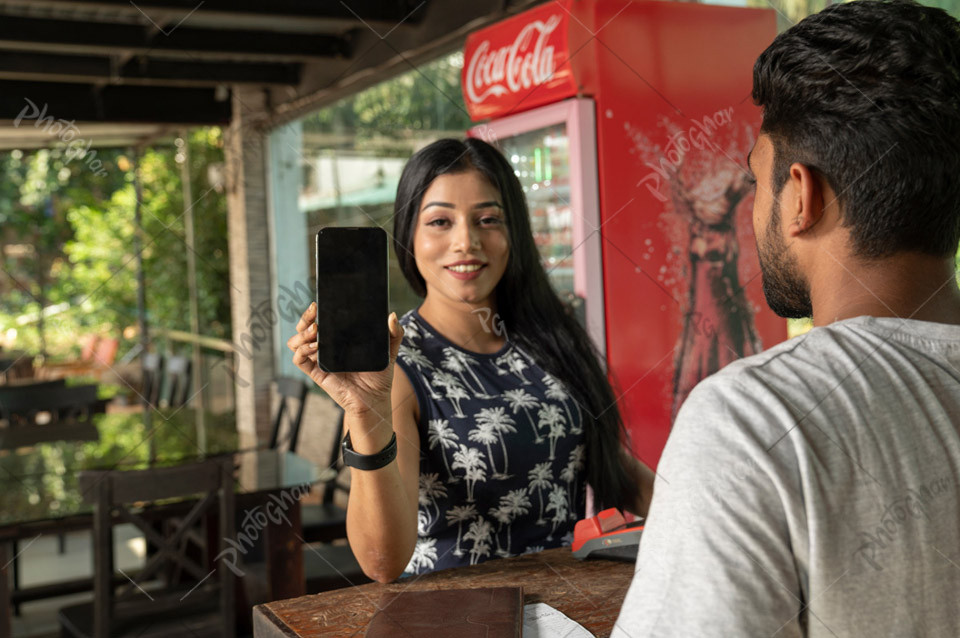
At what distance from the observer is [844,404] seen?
647 mm

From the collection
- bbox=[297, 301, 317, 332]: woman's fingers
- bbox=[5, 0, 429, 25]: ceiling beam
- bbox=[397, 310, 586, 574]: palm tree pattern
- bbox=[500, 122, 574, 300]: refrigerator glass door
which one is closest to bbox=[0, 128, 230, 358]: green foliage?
bbox=[5, 0, 429, 25]: ceiling beam

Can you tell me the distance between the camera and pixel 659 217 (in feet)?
10.3

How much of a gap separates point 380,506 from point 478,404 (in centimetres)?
34

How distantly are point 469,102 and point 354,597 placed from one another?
266cm

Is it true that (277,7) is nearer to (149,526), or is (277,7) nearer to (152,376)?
(152,376)

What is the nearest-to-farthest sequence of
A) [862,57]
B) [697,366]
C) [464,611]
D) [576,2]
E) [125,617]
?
1. [862,57]
2. [464,611]
3. [125,617]
4. [576,2]
5. [697,366]

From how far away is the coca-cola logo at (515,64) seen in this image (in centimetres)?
304

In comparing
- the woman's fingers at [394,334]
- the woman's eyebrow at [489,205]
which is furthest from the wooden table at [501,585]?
the woman's eyebrow at [489,205]

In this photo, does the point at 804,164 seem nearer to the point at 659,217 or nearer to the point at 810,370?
the point at 810,370

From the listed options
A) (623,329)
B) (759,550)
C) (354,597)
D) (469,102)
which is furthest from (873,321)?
(469,102)

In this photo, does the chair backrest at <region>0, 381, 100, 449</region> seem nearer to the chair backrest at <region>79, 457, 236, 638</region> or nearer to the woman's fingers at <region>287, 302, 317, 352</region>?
the chair backrest at <region>79, 457, 236, 638</region>

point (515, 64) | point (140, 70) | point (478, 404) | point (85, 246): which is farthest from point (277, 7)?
point (85, 246)

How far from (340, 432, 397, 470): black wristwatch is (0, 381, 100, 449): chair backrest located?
9.46 feet

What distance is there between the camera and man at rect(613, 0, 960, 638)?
2.05ft
